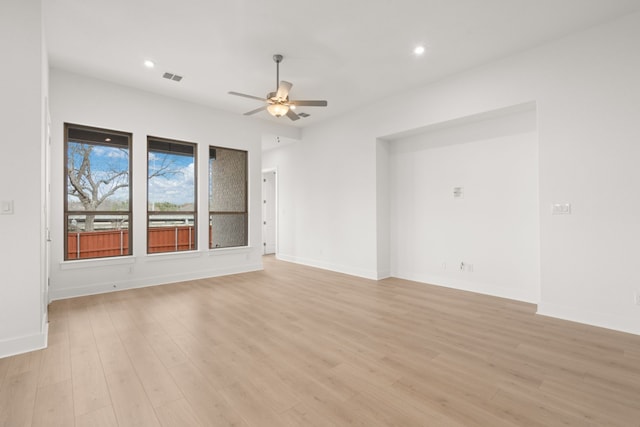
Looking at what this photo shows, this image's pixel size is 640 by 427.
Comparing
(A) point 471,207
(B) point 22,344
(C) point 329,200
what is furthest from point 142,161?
(A) point 471,207

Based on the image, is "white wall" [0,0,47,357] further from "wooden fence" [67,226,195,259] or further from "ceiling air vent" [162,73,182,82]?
"wooden fence" [67,226,195,259]

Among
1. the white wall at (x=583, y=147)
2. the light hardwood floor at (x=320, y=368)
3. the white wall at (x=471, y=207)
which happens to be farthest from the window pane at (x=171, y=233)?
the white wall at (x=583, y=147)

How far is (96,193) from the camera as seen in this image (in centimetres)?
475

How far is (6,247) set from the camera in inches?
102

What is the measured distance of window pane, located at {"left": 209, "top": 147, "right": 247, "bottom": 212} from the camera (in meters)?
6.04

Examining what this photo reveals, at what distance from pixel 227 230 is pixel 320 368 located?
4428 millimetres

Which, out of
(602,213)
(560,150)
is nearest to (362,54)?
(560,150)

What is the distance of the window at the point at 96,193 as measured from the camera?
455 centimetres

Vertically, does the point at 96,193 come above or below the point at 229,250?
above

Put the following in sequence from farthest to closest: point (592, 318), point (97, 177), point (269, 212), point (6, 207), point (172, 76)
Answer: point (269, 212) < point (97, 177) < point (172, 76) < point (592, 318) < point (6, 207)

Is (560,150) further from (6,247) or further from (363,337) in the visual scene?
(6,247)

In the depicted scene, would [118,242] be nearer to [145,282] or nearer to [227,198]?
[145,282]

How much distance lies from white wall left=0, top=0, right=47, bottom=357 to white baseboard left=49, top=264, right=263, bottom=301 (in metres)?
1.95

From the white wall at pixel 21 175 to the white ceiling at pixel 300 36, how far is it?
0.61m
